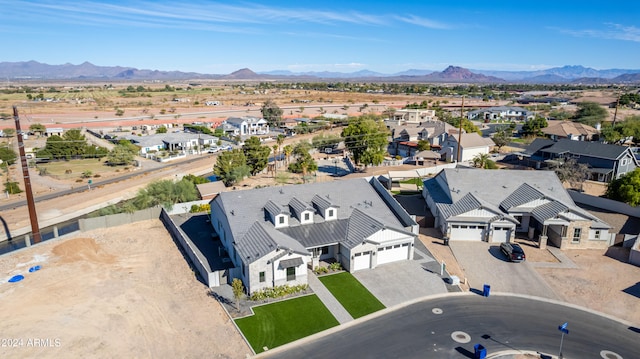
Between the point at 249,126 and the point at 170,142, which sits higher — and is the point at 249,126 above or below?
above

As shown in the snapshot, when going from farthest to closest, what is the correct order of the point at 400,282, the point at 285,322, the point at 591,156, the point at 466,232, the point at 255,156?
the point at 255,156
the point at 591,156
the point at 466,232
the point at 400,282
the point at 285,322

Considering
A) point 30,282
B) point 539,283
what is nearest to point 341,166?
point 539,283

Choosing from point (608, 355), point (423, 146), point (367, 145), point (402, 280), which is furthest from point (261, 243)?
point (423, 146)

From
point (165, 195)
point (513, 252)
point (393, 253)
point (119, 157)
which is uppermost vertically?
point (165, 195)

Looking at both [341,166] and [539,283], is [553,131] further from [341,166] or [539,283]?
[539,283]

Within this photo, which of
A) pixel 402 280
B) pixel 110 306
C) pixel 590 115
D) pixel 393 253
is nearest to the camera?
pixel 110 306

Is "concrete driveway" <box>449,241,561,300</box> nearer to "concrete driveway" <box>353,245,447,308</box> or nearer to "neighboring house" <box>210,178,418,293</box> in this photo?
"concrete driveway" <box>353,245,447,308</box>

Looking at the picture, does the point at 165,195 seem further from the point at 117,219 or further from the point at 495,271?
the point at 495,271
